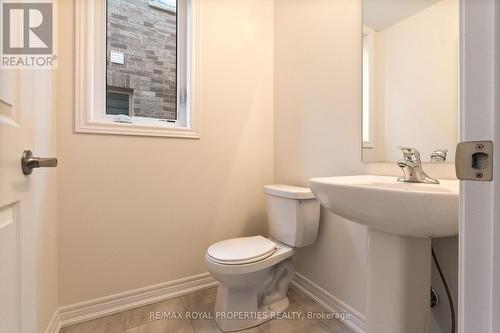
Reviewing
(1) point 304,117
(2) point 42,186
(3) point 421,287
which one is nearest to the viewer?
(3) point 421,287

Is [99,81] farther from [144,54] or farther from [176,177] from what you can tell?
[176,177]

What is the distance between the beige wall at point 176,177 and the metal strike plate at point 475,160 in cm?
146

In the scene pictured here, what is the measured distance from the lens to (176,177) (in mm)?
1567

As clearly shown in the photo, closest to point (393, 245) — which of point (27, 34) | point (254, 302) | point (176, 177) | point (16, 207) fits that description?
point (254, 302)

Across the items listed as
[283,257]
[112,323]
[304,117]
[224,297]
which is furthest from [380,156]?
[112,323]

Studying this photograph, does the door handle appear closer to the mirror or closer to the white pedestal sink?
the white pedestal sink

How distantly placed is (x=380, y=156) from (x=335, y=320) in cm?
94

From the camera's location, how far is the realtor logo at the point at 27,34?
552 millimetres

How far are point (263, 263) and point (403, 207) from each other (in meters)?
0.80

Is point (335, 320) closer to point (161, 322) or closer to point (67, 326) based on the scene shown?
point (161, 322)

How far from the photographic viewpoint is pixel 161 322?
131 centimetres

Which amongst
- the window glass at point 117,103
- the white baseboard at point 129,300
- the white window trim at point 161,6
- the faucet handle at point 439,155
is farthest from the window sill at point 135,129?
the faucet handle at point 439,155

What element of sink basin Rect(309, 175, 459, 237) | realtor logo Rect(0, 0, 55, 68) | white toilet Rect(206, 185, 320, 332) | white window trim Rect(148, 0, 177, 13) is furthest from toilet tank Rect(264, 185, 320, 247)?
white window trim Rect(148, 0, 177, 13)

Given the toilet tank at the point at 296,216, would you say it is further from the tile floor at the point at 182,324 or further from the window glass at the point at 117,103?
the window glass at the point at 117,103
